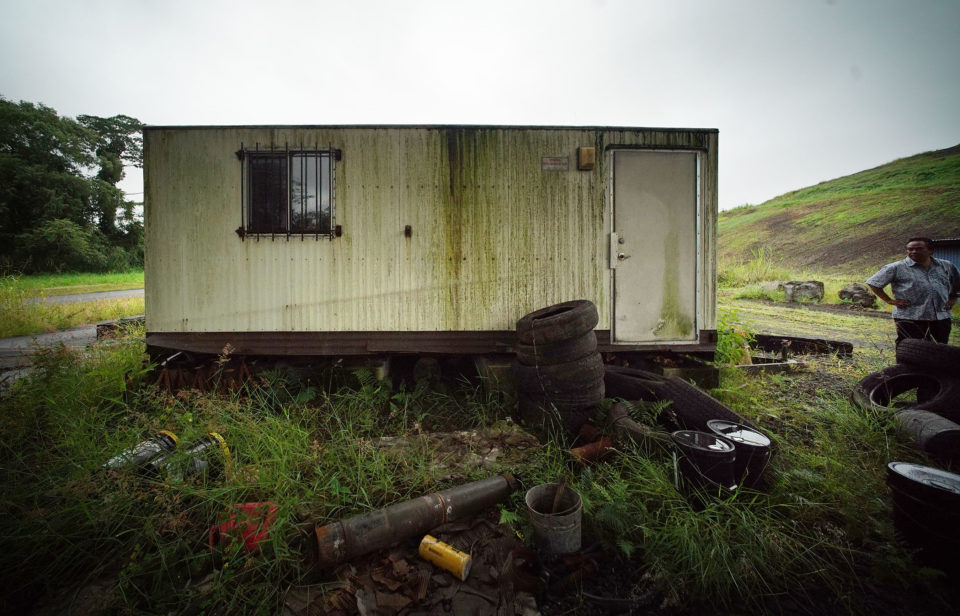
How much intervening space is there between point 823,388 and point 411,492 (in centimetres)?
518

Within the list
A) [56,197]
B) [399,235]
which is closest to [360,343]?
[399,235]

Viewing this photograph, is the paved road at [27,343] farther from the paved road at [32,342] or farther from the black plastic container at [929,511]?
the black plastic container at [929,511]

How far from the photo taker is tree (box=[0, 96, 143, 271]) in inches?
943

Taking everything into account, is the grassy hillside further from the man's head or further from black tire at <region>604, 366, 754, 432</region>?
black tire at <region>604, 366, 754, 432</region>

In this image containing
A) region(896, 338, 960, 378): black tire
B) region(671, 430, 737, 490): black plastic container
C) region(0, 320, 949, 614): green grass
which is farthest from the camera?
region(896, 338, 960, 378): black tire

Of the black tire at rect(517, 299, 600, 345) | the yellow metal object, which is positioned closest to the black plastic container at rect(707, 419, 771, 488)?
the black tire at rect(517, 299, 600, 345)

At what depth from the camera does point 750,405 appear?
4.28 meters

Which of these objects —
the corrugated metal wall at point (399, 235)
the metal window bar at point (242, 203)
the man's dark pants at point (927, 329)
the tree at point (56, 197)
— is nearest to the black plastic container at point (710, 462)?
the corrugated metal wall at point (399, 235)

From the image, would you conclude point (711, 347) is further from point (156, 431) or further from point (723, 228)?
point (723, 228)

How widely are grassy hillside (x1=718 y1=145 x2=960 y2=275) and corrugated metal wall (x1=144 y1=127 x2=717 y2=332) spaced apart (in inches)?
687

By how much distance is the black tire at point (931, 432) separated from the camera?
2.81m

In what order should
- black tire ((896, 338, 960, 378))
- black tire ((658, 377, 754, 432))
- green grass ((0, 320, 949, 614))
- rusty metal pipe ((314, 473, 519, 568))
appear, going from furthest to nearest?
black tire ((896, 338, 960, 378)) → black tire ((658, 377, 754, 432)) → rusty metal pipe ((314, 473, 519, 568)) → green grass ((0, 320, 949, 614))

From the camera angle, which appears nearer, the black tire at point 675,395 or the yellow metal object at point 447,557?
the yellow metal object at point 447,557

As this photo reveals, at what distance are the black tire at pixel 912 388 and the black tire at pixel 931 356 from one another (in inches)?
2.2
